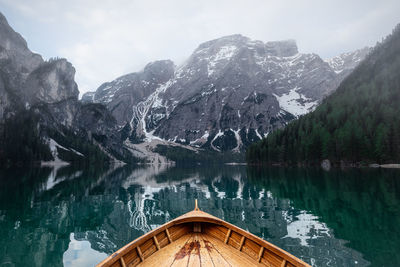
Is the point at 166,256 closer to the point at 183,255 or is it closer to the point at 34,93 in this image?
the point at 183,255

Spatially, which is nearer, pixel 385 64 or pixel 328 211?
pixel 328 211

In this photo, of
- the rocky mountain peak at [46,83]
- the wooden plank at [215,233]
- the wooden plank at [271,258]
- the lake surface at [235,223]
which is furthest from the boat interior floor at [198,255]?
the rocky mountain peak at [46,83]

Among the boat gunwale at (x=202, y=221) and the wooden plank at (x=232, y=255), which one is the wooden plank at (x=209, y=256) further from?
the boat gunwale at (x=202, y=221)

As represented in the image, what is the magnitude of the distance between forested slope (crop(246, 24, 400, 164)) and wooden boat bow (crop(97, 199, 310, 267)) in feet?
235

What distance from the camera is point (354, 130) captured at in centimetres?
6994

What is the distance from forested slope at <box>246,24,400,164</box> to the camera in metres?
65.4

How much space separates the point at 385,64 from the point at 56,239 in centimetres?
14936

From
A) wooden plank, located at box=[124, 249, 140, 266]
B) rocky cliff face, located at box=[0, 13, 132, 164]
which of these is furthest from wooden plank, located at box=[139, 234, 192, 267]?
rocky cliff face, located at box=[0, 13, 132, 164]

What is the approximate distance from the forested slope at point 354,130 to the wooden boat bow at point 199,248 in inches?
2820

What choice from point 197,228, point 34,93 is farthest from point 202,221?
point 34,93

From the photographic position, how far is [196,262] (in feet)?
21.8

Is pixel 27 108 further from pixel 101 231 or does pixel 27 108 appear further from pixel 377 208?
pixel 377 208

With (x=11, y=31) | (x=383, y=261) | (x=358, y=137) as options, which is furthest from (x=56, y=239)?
(x=11, y=31)

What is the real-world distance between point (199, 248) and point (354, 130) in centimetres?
7810
